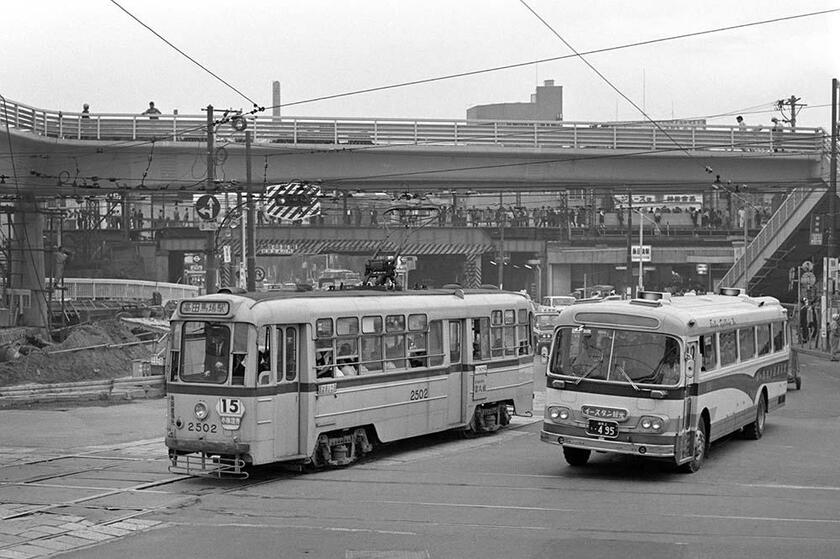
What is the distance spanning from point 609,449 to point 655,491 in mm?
1124

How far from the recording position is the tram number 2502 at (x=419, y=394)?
19281mm

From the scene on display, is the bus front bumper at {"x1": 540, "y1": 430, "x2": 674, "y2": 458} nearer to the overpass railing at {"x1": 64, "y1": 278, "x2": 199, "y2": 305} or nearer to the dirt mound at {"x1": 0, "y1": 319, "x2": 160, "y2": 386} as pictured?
the dirt mound at {"x1": 0, "y1": 319, "x2": 160, "y2": 386}

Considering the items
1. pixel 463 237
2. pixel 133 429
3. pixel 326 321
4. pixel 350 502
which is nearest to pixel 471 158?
pixel 463 237

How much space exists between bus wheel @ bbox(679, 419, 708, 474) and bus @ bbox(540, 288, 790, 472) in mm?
14

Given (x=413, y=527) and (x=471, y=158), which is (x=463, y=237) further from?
(x=413, y=527)

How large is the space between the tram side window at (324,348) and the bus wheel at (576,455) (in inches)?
142

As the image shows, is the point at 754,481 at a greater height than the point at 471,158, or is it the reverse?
the point at 471,158

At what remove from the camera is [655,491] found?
1512 cm

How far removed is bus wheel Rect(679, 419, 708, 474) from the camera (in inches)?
658

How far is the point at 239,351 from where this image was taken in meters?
16.0

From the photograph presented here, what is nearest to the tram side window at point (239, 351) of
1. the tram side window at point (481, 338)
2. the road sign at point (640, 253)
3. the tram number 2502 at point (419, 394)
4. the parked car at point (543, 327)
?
the tram number 2502 at point (419, 394)

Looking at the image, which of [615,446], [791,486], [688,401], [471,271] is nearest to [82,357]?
[615,446]

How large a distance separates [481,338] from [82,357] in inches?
650

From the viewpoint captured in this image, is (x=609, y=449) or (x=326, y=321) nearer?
(x=609, y=449)
